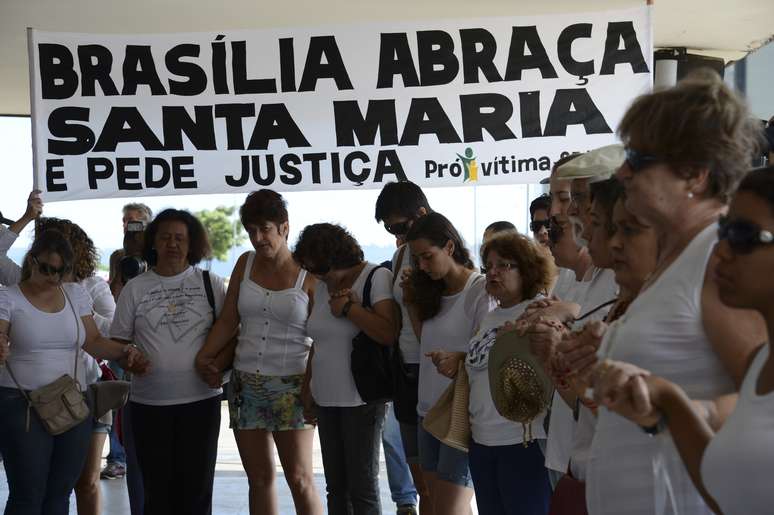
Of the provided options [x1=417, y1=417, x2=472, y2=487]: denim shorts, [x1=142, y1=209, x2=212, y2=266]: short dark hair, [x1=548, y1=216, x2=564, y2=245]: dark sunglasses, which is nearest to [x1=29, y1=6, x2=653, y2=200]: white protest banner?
[x1=142, y1=209, x2=212, y2=266]: short dark hair

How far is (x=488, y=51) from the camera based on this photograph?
205 inches

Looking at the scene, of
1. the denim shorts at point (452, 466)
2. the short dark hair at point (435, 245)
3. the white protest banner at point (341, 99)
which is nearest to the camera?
the denim shorts at point (452, 466)

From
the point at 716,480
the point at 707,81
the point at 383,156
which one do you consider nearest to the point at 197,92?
the point at 383,156

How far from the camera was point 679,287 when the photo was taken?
1.60m

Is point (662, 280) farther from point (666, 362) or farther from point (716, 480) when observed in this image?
point (716, 480)

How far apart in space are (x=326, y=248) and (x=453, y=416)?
1016 mm

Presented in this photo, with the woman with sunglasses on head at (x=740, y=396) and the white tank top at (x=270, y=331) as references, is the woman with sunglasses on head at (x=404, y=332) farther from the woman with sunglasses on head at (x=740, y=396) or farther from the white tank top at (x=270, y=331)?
the woman with sunglasses on head at (x=740, y=396)

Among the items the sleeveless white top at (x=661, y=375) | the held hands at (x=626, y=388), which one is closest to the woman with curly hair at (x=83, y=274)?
the sleeveless white top at (x=661, y=375)

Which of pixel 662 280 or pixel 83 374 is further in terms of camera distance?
pixel 83 374

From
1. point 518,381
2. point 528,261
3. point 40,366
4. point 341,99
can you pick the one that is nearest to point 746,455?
point 518,381

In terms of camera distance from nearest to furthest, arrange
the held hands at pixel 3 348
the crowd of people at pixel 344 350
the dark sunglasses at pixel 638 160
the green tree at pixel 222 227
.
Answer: the dark sunglasses at pixel 638 160 < the crowd of people at pixel 344 350 < the held hands at pixel 3 348 < the green tree at pixel 222 227

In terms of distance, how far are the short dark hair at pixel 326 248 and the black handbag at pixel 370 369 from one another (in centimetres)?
32

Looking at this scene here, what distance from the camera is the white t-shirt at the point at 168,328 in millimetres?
4266

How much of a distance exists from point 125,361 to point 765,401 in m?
3.32
